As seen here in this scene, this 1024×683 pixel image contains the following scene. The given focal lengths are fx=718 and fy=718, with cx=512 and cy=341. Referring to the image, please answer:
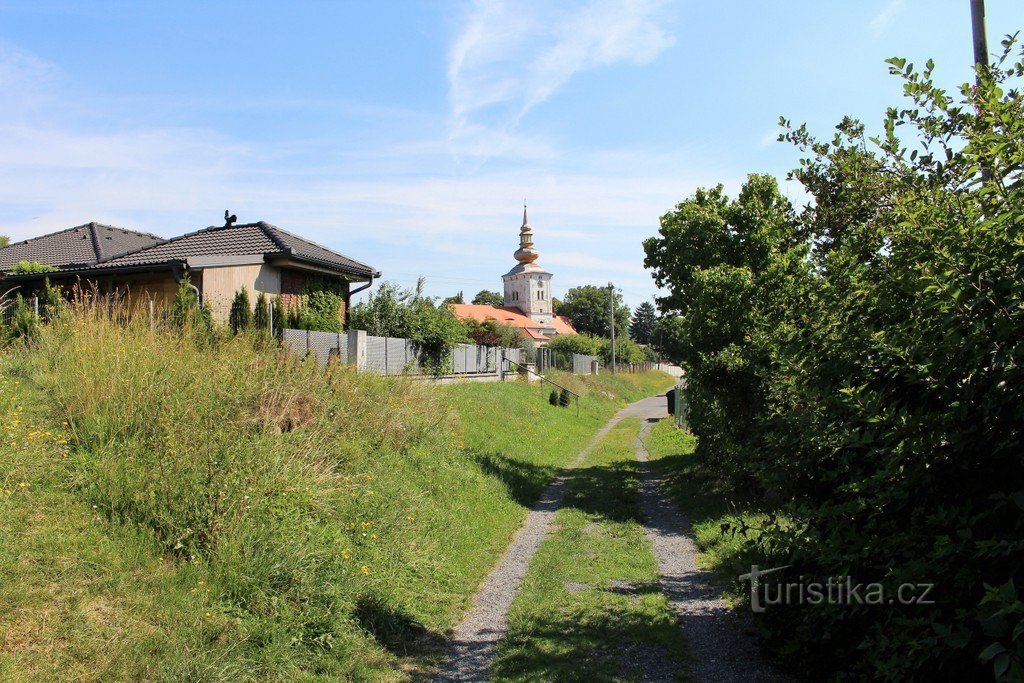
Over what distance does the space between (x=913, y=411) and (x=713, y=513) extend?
901cm

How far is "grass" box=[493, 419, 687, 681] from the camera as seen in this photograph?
227 inches

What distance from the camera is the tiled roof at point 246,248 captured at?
1875cm

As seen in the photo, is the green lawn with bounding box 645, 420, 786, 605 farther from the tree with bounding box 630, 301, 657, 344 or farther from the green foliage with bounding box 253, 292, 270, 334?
the tree with bounding box 630, 301, 657, 344

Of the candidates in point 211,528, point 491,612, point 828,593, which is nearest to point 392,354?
point 491,612

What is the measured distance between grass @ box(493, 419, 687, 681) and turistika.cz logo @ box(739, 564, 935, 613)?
900mm

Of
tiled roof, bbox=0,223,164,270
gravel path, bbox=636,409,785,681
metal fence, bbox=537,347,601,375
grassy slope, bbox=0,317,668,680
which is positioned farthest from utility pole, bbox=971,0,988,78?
metal fence, bbox=537,347,601,375

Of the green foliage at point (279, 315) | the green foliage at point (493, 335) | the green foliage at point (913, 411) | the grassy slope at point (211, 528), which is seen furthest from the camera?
the green foliage at point (493, 335)

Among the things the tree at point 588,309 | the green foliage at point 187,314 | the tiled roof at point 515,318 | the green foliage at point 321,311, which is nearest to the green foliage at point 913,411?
the green foliage at point 187,314

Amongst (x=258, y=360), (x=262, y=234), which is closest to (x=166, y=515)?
(x=258, y=360)

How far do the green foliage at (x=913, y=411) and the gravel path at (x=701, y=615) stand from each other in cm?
39

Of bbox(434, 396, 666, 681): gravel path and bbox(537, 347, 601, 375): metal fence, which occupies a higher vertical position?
bbox(537, 347, 601, 375): metal fence

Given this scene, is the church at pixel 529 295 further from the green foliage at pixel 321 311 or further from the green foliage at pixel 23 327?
the green foliage at pixel 23 327

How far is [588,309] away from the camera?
388ft

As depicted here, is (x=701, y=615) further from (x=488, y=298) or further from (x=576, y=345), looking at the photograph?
(x=488, y=298)
